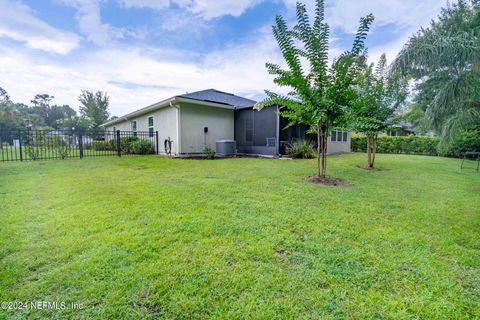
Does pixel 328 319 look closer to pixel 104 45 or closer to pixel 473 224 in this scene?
pixel 473 224

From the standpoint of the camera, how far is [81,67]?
11336 mm

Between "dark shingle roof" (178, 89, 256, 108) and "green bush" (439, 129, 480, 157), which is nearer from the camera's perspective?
"dark shingle roof" (178, 89, 256, 108)

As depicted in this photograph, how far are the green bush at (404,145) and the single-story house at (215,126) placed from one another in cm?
835

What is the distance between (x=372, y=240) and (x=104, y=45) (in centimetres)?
1220

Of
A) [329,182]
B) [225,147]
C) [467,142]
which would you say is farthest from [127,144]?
[467,142]

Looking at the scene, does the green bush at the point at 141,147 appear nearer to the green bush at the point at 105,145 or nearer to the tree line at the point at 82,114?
the green bush at the point at 105,145

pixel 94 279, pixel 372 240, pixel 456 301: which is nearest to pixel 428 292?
pixel 456 301

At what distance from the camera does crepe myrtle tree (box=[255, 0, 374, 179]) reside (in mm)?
4246

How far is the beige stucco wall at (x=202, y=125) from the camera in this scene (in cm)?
1003

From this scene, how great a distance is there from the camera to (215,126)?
11.1 meters

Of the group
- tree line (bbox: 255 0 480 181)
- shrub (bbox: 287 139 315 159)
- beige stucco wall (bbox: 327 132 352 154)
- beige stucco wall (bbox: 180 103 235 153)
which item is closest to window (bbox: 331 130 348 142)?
beige stucco wall (bbox: 327 132 352 154)

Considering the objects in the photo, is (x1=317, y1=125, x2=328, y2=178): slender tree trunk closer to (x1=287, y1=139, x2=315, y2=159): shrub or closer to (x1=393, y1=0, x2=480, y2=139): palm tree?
(x1=393, y1=0, x2=480, y2=139): palm tree

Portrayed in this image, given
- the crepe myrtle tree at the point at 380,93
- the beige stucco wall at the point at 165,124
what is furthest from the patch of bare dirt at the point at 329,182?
the beige stucco wall at the point at 165,124

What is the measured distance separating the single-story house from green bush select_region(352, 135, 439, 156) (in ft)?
27.4
